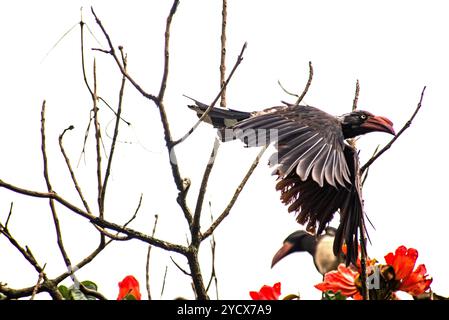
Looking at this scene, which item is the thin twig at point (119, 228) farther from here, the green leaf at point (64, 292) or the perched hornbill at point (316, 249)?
the perched hornbill at point (316, 249)

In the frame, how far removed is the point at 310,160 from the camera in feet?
11.0

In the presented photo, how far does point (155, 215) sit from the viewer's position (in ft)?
8.49

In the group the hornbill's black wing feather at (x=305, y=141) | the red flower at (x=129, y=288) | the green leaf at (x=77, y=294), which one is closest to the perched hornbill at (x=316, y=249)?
the hornbill's black wing feather at (x=305, y=141)

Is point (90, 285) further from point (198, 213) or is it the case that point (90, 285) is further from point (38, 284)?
point (198, 213)

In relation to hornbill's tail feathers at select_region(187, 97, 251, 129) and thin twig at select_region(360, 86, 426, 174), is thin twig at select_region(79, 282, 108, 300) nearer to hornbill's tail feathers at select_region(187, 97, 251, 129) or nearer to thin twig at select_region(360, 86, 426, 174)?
thin twig at select_region(360, 86, 426, 174)

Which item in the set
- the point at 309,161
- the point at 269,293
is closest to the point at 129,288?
the point at 269,293

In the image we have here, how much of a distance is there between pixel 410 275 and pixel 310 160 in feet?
4.32

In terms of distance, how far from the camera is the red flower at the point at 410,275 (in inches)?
81.8

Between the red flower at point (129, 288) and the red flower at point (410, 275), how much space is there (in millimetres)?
694

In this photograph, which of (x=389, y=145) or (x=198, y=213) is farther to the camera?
(x=389, y=145)

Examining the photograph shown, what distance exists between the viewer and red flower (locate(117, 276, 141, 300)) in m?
2.04

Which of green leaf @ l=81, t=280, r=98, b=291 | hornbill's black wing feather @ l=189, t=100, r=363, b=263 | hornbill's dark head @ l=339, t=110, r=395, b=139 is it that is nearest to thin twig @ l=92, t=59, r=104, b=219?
green leaf @ l=81, t=280, r=98, b=291

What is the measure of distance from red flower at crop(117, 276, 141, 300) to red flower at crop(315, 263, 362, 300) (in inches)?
19.3
